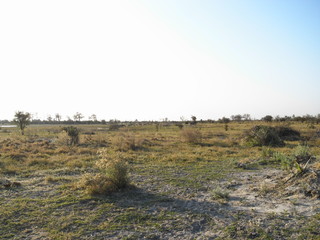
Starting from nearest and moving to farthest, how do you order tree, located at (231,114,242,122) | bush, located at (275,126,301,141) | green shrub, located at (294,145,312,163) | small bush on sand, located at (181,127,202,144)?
green shrub, located at (294,145,312,163), small bush on sand, located at (181,127,202,144), bush, located at (275,126,301,141), tree, located at (231,114,242,122)

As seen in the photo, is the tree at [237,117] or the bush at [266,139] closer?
the bush at [266,139]

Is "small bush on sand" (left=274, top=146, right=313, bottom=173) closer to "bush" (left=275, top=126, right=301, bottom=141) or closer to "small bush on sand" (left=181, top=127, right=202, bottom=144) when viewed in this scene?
"small bush on sand" (left=181, top=127, right=202, bottom=144)

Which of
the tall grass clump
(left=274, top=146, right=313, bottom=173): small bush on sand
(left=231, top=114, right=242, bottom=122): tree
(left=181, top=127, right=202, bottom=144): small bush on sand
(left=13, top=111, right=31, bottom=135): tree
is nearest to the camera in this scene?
the tall grass clump

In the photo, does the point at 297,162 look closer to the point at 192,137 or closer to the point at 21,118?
the point at 192,137

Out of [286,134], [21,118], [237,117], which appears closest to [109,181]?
[286,134]

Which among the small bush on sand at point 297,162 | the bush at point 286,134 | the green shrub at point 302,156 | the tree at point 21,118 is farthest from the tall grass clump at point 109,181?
the tree at point 21,118

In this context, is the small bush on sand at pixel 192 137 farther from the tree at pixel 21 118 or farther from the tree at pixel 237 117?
the tree at pixel 237 117

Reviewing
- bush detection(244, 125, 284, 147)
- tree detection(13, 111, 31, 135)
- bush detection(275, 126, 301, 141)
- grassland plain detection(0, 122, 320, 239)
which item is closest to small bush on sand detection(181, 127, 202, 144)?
bush detection(244, 125, 284, 147)

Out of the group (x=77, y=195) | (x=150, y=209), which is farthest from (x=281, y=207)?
(x=77, y=195)

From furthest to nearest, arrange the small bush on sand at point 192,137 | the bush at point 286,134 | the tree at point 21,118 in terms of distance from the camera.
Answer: the tree at point 21,118, the bush at point 286,134, the small bush on sand at point 192,137

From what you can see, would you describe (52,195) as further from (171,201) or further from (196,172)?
(196,172)

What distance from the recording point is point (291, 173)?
28.9 feet

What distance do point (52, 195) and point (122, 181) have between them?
88.9 inches

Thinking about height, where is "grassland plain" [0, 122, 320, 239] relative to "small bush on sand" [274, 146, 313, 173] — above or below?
below
